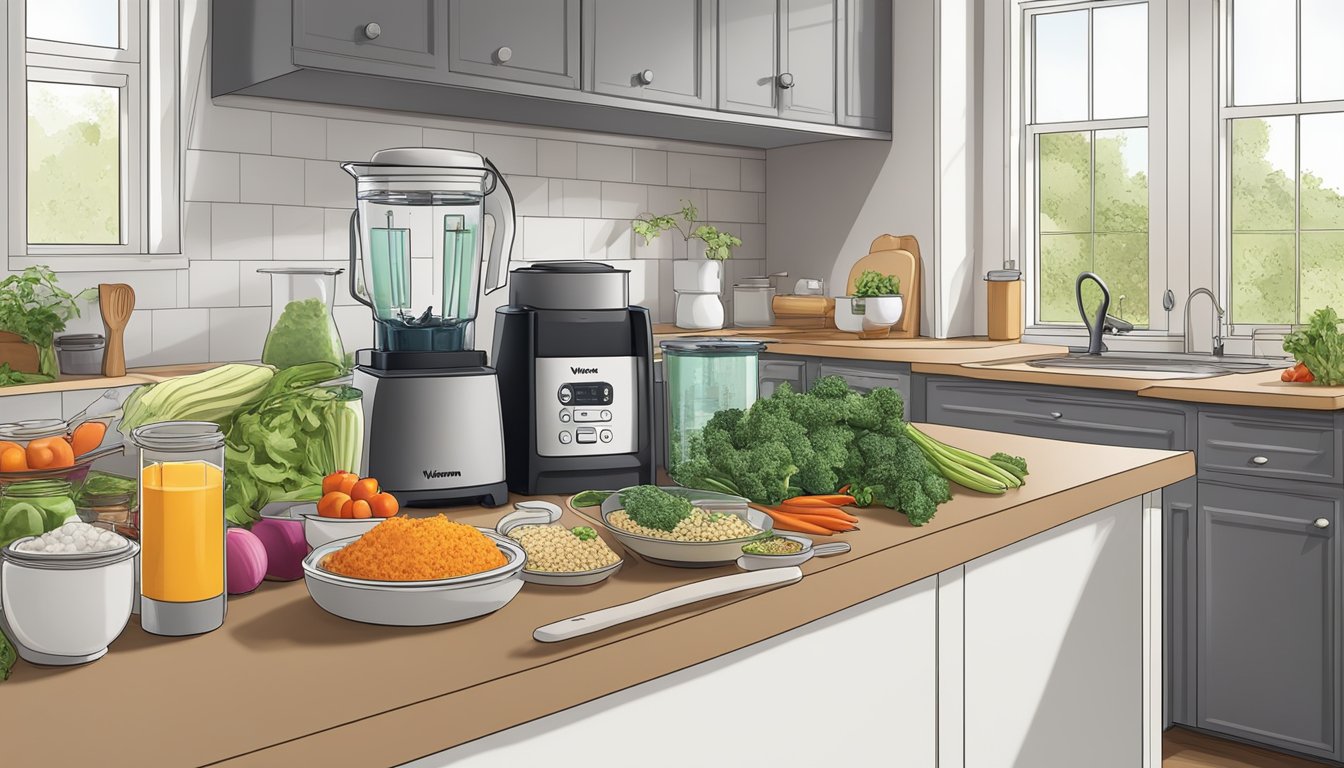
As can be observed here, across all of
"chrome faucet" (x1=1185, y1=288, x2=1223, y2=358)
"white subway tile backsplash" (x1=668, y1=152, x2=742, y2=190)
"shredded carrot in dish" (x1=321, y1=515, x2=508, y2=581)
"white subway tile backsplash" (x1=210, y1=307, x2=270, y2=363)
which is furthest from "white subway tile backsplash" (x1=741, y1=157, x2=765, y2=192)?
"shredded carrot in dish" (x1=321, y1=515, x2=508, y2=581)

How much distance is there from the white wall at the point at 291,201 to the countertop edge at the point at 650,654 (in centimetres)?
247

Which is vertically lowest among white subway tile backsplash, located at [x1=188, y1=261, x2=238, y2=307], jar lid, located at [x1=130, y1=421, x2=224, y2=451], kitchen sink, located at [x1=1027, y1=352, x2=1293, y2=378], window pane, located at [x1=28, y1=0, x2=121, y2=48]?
jar lid, located at [x1=130, y1=421, x2=224, y2=451]

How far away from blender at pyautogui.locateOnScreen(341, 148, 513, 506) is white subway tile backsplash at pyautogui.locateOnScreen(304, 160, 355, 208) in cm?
176

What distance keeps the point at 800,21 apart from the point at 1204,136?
4.79ft

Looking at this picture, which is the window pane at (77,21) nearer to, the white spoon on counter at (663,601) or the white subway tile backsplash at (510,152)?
the white subway tile backsplash at (510,152)

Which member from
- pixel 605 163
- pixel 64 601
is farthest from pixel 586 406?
pixel 605 163

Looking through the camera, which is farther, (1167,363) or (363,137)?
(1167,363)

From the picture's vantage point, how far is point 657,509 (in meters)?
1.22

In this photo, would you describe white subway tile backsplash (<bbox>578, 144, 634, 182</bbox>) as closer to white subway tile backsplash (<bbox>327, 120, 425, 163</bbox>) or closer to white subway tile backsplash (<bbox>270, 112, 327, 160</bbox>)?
white subway tile backsplash (<bbox>327, 120, 425, 163</bbox>)

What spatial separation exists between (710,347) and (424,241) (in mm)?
448

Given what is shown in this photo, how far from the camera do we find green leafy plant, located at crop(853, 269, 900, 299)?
4145 millimetres

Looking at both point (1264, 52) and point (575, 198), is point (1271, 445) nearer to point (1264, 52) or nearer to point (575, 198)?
point (1264, 52)

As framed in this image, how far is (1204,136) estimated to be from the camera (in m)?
3.82

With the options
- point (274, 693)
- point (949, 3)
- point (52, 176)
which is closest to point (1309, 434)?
point (949, 3)
